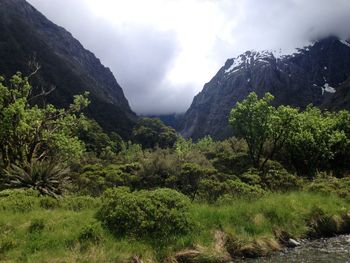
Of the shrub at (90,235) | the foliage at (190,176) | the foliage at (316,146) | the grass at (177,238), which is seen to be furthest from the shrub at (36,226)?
the foliage at (316,146)

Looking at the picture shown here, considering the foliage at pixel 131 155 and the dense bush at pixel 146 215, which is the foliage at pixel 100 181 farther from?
the foliage at pixel 131 155

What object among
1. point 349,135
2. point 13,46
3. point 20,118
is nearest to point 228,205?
point 20,118

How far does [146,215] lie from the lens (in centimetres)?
1555

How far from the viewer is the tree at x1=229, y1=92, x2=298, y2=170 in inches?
Result: 1606

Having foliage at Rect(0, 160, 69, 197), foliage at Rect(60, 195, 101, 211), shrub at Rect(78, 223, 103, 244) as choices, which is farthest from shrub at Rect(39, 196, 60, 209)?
shrub at Rect(78, 223, 103, 244)

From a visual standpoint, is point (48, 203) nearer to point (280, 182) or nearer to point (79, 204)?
point (79, 204)

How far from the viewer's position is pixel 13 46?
15775cm

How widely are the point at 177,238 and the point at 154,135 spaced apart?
126724mm

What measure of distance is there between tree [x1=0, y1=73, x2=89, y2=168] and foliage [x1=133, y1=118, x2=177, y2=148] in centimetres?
10054

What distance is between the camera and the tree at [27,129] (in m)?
25.7

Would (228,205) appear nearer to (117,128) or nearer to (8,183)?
(8,183)

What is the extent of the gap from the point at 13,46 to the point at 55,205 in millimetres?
154757

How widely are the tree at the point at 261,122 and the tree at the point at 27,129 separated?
17.6 meters

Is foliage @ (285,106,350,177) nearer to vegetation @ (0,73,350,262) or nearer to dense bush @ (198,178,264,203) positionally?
vegetation @ (0,73,350,262)
